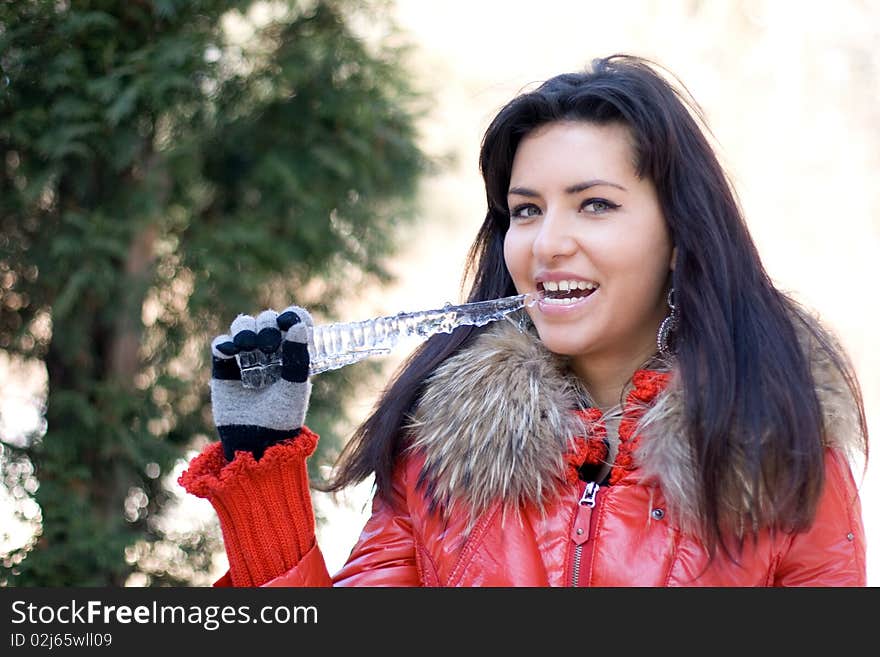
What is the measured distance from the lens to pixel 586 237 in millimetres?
1529

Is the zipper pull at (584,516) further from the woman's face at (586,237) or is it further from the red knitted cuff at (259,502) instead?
the red knitted cuff at (259,502)

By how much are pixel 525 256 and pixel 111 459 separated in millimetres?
1532

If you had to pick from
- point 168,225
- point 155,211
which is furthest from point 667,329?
point 168,225

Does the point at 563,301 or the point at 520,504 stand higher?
the point at 563,301

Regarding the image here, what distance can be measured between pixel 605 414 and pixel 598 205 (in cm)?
33

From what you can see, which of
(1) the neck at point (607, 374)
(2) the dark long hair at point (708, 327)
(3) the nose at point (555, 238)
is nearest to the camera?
(2) the dark long hair at point (708, 327)

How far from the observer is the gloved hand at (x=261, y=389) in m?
1.49

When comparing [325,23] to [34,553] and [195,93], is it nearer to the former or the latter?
[195,93]

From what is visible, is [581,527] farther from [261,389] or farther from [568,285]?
[261,389]

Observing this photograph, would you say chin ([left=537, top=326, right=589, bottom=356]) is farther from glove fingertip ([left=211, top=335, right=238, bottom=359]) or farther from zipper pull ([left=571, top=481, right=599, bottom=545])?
glove fingertip ([left=211, top=335, right=238, bottom=359])

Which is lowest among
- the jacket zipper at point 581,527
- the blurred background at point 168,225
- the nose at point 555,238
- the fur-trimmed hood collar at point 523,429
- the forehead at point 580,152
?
the jacket zipper at point 581,527

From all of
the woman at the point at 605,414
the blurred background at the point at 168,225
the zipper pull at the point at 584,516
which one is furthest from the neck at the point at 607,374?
the blurred background at the point at 168,225

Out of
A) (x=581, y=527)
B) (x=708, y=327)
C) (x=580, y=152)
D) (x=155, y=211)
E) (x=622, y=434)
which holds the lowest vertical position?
(x=581, y=527)

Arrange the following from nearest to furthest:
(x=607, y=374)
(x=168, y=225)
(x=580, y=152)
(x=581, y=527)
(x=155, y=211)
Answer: (x=581, y=527)
(x=580, y=152)
(x=607, y=374)
(x=155, y=211)
(x=168, y=225)
